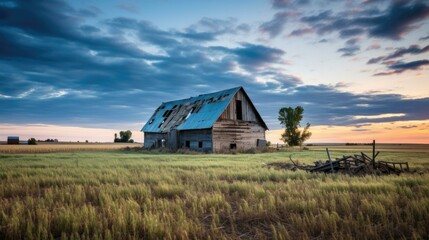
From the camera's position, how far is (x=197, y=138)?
37.3 m

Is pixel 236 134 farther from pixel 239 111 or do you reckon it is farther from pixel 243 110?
pixel 243 110

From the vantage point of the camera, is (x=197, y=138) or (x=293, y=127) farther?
(x=293, y=127)

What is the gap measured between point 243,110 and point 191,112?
8.41 m

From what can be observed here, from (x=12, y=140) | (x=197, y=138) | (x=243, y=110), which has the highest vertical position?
(x=243, y=110)

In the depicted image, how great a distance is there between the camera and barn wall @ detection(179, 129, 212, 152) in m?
35.5

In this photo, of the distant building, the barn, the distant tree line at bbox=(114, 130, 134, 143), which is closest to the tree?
the barn

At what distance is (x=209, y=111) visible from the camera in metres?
38.2

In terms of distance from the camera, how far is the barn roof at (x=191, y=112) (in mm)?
Answer: 36781

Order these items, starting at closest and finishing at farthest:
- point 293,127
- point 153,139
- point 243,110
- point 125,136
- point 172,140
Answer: point 243,110 → point 172,140 → point 153,139 → point 293,127 → point 125,136

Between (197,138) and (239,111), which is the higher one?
(239,111)

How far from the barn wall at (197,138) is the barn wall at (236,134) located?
0.90 m

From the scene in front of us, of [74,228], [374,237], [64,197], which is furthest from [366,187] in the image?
[64,197]

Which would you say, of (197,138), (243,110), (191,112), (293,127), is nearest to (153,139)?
(191,112)

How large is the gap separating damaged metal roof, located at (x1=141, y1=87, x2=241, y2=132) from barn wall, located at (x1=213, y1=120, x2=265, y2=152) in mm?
1795
